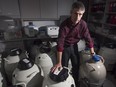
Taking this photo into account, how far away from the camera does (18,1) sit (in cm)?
221

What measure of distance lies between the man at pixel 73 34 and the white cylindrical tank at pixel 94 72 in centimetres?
14

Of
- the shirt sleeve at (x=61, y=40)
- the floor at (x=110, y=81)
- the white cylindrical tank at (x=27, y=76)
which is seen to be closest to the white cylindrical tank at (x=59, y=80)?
the white cylindrical tank at (x=27, y=76)

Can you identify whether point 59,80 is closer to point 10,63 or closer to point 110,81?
point 10,63

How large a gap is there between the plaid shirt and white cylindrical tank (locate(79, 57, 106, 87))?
0.90 feet

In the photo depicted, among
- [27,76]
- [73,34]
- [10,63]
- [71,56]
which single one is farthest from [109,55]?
[10,63]

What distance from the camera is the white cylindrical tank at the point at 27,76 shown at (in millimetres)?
1045

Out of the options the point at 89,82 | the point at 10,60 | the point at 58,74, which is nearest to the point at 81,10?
the point at 58,74

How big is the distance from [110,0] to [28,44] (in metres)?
1.90

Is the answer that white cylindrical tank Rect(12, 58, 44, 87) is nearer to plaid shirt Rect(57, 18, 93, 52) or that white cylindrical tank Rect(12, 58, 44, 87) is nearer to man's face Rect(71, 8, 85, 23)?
plaid shirt Rect(57, 18, 93, 52)

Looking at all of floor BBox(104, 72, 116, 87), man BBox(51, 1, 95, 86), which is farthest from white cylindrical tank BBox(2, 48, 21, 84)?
floor BBox(104, 72, 116, 87)

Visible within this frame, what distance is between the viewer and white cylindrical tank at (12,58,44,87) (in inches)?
41.1

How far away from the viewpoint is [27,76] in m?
1.05

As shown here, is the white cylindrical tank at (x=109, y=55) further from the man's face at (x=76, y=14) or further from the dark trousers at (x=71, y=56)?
the man's face at (x=76, y=14)

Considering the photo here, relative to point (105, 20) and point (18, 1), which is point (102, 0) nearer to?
point (105, 20)
